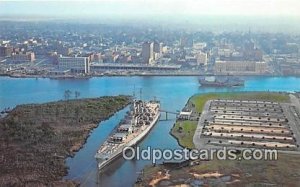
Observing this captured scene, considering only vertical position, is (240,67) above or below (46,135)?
above

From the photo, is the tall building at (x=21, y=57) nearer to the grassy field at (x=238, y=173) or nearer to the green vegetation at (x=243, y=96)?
the green vegetation at (x=243, y=96)

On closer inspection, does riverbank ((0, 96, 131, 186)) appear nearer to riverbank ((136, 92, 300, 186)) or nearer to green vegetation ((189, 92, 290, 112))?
riverbank ((136, 92, 300, 186))

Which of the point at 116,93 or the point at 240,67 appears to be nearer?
the point at 116,93

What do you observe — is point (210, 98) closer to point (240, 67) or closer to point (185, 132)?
point (185, 132)

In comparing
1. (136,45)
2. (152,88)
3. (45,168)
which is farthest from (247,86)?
(136,45)

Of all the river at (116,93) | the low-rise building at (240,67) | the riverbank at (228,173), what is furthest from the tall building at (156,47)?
the riverbank at (228,173)

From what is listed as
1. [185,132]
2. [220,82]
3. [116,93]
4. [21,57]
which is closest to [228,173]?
[185,132]
